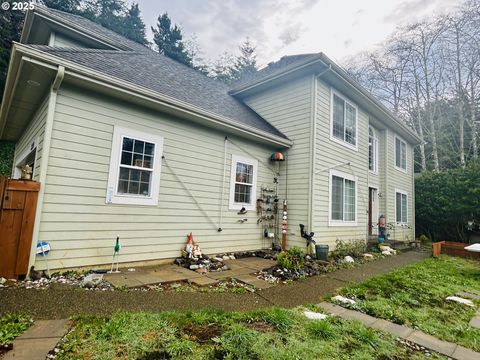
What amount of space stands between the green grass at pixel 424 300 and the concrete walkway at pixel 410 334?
125mm

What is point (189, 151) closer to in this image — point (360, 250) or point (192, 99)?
point (192, 99)

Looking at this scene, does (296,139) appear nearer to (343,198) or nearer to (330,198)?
(330,198)

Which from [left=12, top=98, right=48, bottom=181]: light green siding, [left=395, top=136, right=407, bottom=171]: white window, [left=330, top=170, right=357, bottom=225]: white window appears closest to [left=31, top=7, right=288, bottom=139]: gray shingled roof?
[left=12, top=98, right=48, bottom=181]: light green siding

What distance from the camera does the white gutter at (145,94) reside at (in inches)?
149

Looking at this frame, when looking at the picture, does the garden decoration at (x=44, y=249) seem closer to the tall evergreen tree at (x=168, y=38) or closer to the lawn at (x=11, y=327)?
the lawn at (x=11, y=327)

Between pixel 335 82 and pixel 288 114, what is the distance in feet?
5.54

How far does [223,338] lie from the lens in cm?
224

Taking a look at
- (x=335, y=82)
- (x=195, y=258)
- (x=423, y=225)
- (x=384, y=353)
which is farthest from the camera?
(x=423, y=225)

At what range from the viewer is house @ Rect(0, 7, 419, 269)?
13.4 feet

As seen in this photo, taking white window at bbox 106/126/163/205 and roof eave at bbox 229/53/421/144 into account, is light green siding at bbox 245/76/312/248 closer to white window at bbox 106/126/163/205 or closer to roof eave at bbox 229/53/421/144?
roof eave at bbox 229/53/421/144

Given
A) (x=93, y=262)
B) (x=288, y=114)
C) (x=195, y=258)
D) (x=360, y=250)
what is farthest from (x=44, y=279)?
(x=360, y=250)

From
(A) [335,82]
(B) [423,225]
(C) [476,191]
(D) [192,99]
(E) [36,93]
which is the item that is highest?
(A) [335,82]

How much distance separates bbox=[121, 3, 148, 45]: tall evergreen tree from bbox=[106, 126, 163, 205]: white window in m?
21.0

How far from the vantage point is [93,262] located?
4.22 meters
